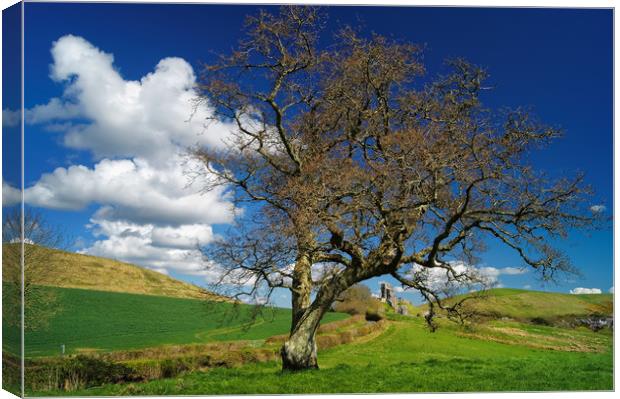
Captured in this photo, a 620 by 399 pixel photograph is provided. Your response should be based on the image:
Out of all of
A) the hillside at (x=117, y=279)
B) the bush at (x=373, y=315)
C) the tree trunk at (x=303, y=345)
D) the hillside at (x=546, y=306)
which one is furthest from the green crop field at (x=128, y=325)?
the hillside at (x=546, y=306)

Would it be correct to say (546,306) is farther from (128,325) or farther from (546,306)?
(128,325)

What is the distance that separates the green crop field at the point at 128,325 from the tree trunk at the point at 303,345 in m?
6.30

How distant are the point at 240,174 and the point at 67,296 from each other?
29.6 meters

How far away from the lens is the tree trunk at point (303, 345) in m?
13.2

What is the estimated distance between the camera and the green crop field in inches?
995

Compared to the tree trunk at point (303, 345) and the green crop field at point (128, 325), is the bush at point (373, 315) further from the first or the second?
the tree trunk at point (303, 345)

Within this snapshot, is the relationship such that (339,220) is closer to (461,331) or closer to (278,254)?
(278,254)

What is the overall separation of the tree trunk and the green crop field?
630 centimetres

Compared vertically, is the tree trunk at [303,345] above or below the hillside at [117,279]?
below

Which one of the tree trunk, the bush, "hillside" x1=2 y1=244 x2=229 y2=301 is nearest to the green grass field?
→ the tree trunk

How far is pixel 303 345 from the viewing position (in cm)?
1330

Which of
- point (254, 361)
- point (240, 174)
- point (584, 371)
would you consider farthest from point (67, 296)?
point (584, 371)

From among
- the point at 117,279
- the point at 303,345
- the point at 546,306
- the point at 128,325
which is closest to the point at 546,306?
the point at 546,306

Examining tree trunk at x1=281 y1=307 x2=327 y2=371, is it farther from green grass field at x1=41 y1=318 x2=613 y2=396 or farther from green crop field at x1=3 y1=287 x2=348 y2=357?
green crop field at x1=3 y1=287 x2=348 y2=357
